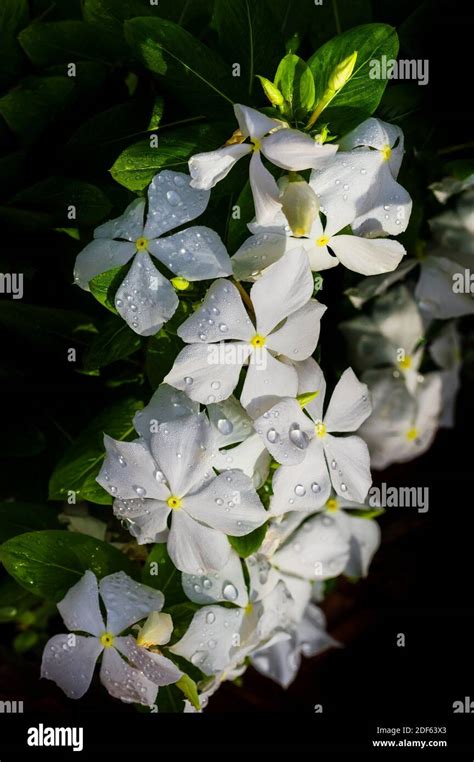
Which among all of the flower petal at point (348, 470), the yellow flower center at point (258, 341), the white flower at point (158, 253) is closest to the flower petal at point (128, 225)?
the white flower at point (158, 253)

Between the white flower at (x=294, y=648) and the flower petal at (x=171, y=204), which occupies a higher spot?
the flower petal at (x=171, y=204)

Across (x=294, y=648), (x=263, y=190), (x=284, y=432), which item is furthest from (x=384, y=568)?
(x=263, y=190)

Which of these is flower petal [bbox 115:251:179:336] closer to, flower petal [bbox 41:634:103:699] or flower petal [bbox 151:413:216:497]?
flower petal [bbox 151:413:216:497]

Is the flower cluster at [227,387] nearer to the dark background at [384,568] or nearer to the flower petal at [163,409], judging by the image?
the flower petal at [163,409]

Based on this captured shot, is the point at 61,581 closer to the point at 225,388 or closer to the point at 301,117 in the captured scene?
the point at 225,388

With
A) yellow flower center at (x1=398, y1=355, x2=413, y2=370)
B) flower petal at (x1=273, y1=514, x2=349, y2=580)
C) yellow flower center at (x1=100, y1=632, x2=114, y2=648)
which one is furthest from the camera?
yellow flower center at (x1=398, y1=355, x2=413, y2=370)

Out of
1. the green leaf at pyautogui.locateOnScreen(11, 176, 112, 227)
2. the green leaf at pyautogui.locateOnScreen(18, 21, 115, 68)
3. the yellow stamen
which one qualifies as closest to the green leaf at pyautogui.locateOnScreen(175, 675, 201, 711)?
the yellow stamen

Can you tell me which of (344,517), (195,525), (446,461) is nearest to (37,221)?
(195,525)
